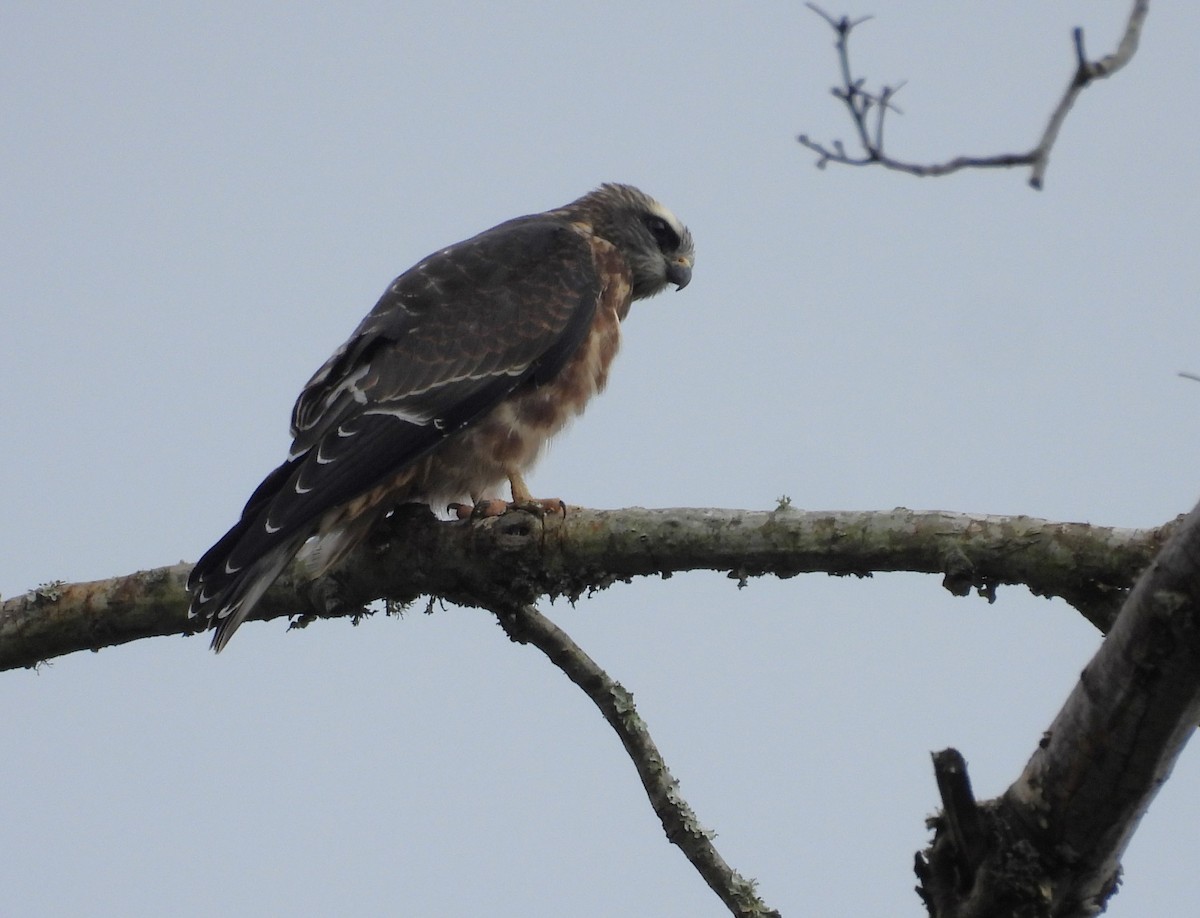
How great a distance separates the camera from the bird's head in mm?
7605

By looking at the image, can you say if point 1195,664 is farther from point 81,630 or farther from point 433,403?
point 81,630

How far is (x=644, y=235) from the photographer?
770 centimetres

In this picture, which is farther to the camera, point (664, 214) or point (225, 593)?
point (664, 214)

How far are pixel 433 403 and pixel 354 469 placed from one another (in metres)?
0.56

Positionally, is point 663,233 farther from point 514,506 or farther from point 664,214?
point 514,506

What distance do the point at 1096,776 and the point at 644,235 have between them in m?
5.01

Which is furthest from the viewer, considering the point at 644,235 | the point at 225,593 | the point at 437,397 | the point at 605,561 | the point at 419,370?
the point at 644,235

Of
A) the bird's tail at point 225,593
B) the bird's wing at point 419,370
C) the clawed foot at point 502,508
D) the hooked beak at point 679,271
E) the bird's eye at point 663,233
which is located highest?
the bird's eye at point 663,233

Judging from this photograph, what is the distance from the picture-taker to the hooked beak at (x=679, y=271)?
7.72 m

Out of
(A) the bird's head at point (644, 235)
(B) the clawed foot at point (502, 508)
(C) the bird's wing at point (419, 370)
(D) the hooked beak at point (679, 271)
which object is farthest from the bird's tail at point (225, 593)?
(D) the hooked beak at point (679, 271)

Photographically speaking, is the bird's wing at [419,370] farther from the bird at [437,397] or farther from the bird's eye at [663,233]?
the bird's eye at [663,233]

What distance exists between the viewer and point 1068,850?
3.26m

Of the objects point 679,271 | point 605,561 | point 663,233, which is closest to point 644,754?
point 605,561

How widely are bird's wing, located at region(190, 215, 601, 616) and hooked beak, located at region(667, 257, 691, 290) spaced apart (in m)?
0.89
